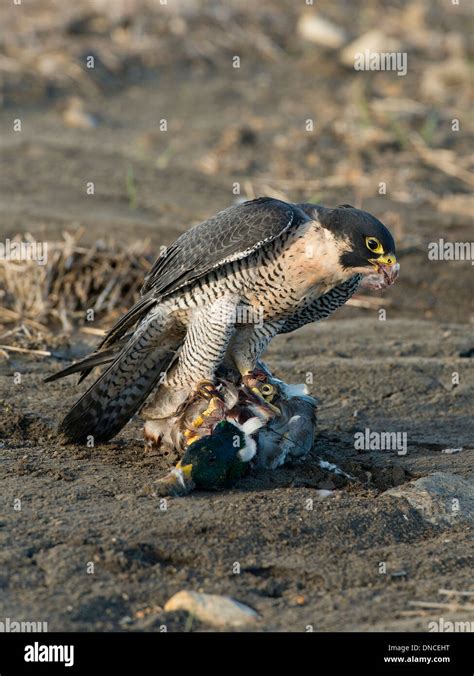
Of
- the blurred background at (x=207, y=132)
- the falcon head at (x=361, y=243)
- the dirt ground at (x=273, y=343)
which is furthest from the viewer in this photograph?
the blurred background at (x=207, y=132)

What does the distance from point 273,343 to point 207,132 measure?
4.27 meters

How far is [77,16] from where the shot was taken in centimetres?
1180

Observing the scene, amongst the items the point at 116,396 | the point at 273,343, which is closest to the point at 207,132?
the point at 273,343

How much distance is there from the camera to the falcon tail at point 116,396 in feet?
17.5

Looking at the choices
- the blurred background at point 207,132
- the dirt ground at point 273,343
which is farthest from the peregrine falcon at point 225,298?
the blurred background at point 207,132

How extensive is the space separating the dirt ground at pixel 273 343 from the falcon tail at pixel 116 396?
0.11 m

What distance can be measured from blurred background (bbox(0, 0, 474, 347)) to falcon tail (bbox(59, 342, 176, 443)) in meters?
1.39

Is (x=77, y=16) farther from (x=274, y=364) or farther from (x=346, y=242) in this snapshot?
(x=346, y=242)

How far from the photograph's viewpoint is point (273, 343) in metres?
6.96

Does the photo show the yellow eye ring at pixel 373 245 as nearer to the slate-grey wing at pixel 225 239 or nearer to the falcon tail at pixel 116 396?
the slate-grey wing at pixel 225 239

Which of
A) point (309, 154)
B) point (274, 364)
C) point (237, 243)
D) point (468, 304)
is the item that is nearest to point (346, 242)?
point (237, 243)

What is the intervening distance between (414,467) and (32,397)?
2028 millimetres

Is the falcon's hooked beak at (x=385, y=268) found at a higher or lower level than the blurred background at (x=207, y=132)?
lower
